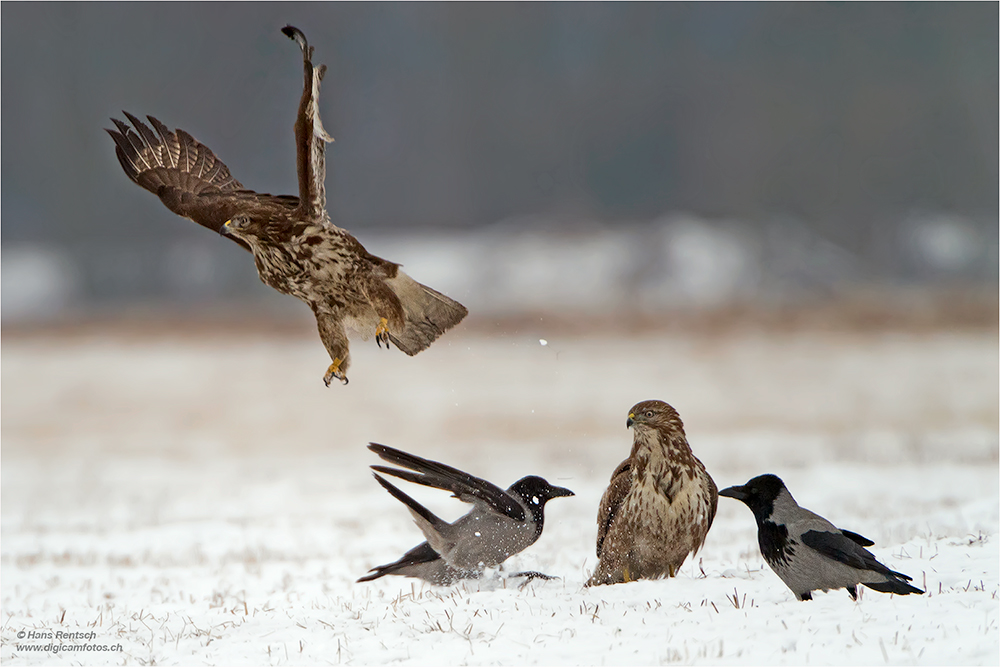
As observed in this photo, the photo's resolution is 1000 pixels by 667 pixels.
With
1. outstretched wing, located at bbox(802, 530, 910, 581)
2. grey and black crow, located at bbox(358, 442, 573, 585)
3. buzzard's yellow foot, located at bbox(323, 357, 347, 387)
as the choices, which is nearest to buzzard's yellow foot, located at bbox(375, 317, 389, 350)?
buzzard's yellow foot, located at bbox(323, 357, 347, 387)

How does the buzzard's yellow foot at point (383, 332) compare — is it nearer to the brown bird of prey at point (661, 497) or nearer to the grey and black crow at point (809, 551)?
the brown bird of prey at point (661, 497)

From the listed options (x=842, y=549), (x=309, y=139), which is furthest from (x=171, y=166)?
(x=842, y=549)

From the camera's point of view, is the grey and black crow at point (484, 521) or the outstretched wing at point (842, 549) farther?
the grey and black crow at point (484, 521)

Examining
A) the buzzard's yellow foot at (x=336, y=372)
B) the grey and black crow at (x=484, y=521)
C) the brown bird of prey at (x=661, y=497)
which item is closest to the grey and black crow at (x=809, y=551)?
the brown bird of prey at (x=661, y=497)

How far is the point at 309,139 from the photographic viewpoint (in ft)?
18.7

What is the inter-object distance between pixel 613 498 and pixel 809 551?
1447 mm

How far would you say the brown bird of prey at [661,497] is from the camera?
6469 mm

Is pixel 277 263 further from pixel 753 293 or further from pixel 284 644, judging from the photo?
pixel 753 293

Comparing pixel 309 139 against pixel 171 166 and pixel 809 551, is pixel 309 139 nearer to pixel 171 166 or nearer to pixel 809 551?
pixel 171 166

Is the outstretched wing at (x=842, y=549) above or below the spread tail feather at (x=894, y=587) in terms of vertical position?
above

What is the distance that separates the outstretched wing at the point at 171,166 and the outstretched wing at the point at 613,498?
10.9ft

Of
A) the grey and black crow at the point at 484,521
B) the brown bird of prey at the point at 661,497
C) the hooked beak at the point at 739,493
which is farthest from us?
the grey and black crow at the point at 484,521

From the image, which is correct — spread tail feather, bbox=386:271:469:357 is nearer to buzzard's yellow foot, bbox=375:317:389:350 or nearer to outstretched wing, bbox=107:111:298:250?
buzzard's yellow foot, bbox=375:317:389:350

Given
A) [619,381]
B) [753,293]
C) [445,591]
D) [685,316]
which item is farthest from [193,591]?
[753,293]
